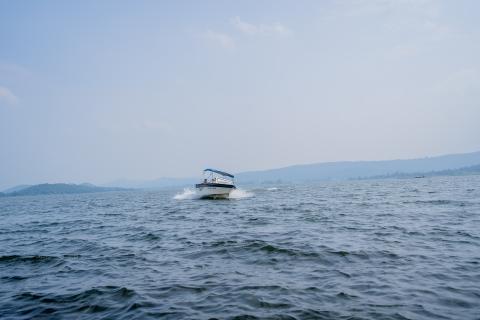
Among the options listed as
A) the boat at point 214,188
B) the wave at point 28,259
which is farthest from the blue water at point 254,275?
the boat at point 214,188

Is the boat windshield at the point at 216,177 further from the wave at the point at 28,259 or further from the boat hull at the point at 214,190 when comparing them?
the wave at the point at 28,259

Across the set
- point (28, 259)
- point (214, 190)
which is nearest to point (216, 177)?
point (214, 190)

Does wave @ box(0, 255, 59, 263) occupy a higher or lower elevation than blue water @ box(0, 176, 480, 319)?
higher

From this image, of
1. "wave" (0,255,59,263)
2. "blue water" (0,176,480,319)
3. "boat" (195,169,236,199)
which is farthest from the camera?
"boat" (195,169,236,199)

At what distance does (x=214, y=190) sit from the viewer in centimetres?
5341

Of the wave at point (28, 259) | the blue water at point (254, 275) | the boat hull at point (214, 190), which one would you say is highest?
the boat hull at point (214, 190)

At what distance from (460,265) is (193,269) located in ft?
33.1

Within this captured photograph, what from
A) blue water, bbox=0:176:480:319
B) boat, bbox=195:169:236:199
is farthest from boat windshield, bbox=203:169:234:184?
blue water, bbox=0:176:480:319

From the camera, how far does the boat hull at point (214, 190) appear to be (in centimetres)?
5275

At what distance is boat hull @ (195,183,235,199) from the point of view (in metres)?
52.8

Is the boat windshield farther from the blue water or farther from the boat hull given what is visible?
the blue water

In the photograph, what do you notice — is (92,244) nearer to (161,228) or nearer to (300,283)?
(161,228)

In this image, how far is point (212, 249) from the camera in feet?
56.7

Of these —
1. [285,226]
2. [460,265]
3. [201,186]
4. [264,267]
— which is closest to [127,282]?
[264,267]
